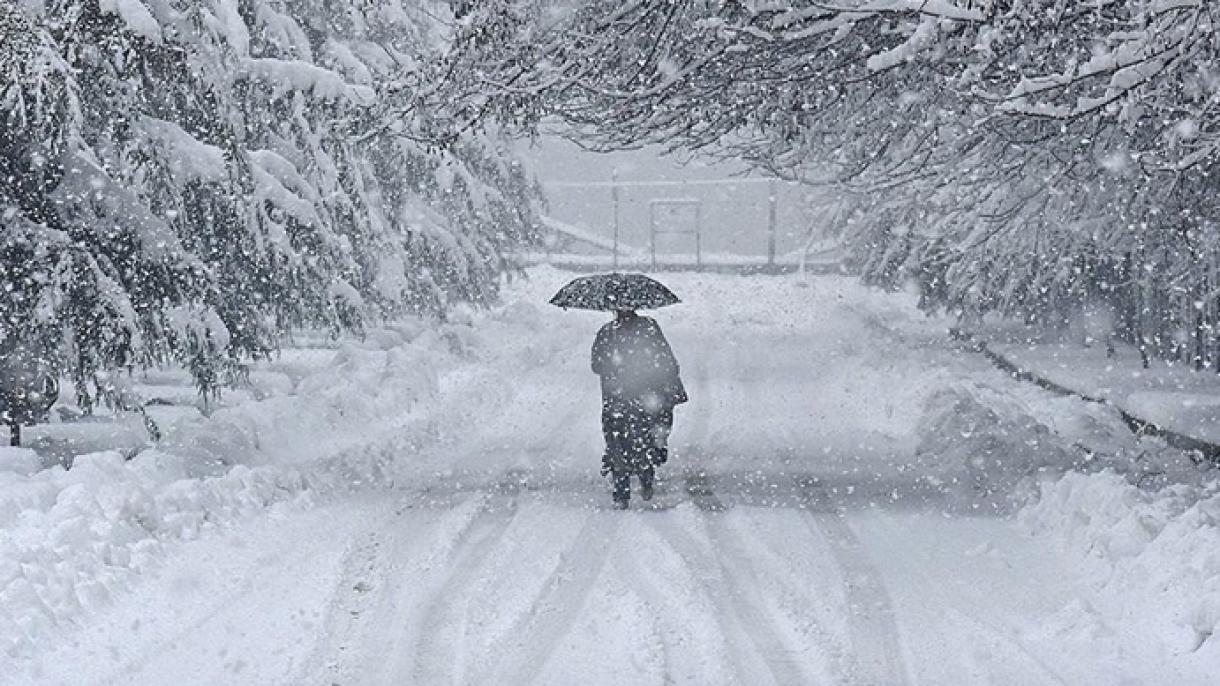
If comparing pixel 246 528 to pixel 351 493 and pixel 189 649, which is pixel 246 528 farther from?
pixel 189 649

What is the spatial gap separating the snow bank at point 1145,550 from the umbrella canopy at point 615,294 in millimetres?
3424

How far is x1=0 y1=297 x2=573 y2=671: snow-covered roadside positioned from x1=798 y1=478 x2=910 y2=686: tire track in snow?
4.09m

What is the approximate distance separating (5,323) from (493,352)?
44.9 ft

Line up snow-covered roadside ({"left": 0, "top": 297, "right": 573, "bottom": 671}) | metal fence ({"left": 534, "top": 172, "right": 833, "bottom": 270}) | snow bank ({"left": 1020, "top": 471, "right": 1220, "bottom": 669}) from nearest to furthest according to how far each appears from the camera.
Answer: snow bank ({"left": 1020, "top": 471, "right": 1220, "bottom": 669}) < snow-covered roadside ({"left": 0, "top": 297, "right": 573, "bottom": 671}) < metal fence ({"left": 534, "top": 172, "right": 833, "bottom": 270})

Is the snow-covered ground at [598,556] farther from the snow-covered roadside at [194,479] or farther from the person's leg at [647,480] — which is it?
the person's leg at [647,480]

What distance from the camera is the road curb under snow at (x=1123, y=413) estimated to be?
12234 mm

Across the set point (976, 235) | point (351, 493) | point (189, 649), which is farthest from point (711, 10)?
point (976, 235)

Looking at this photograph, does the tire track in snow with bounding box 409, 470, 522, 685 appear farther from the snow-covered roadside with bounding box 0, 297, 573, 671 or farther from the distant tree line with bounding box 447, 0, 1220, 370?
the distant tree line with bounding box 447, 0, 1220, 370

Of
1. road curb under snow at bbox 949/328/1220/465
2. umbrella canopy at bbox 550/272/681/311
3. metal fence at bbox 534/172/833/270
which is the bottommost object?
metal fence at bbox 534/172/833/270

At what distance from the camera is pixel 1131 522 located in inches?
328

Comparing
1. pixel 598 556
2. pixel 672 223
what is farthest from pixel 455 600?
pixel 672 223

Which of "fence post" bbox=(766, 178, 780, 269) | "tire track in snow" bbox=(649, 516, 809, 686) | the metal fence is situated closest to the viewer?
"tire track in snow" bbox=(649, 516, 809, 686)

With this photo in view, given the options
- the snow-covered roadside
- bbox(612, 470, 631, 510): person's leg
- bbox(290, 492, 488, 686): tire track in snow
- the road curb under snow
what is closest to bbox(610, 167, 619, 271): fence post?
the road curb under snow

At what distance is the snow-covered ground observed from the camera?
659 centimetres
